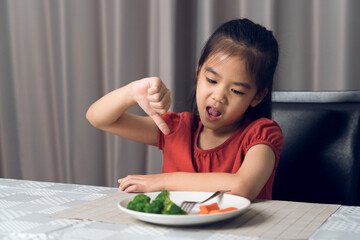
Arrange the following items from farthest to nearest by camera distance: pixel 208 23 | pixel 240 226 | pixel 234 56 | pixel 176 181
Answer: pixel 208 23
pixel 234 56
pixel 176 181
pixel 240 226

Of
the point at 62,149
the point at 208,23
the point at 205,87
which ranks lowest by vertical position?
the point at 62,149

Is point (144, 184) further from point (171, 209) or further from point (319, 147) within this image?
point (319, 147)

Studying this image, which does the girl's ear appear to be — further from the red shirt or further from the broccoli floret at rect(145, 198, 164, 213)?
the broccoli floret at rect(145, 198, 164, 213)

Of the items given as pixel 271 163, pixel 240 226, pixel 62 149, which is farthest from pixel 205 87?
pixel 62 149

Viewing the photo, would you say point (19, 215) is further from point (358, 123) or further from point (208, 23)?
point (208, 23)

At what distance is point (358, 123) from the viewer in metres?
1.16

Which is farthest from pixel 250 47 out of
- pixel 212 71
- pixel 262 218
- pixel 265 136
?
pixel 262 218

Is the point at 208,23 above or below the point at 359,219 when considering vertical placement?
above

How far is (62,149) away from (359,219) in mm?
1786

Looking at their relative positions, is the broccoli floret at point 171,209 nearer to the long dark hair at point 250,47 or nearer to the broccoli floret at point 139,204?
the broccoli floret at point 139,204

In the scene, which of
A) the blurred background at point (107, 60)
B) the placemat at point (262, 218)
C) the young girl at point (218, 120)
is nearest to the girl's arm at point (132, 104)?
the young girl at point (218, 120)

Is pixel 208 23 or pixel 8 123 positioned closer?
pixel 208 23

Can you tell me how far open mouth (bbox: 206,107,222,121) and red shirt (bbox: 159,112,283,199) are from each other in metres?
0.09

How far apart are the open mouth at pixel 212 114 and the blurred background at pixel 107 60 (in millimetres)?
710
